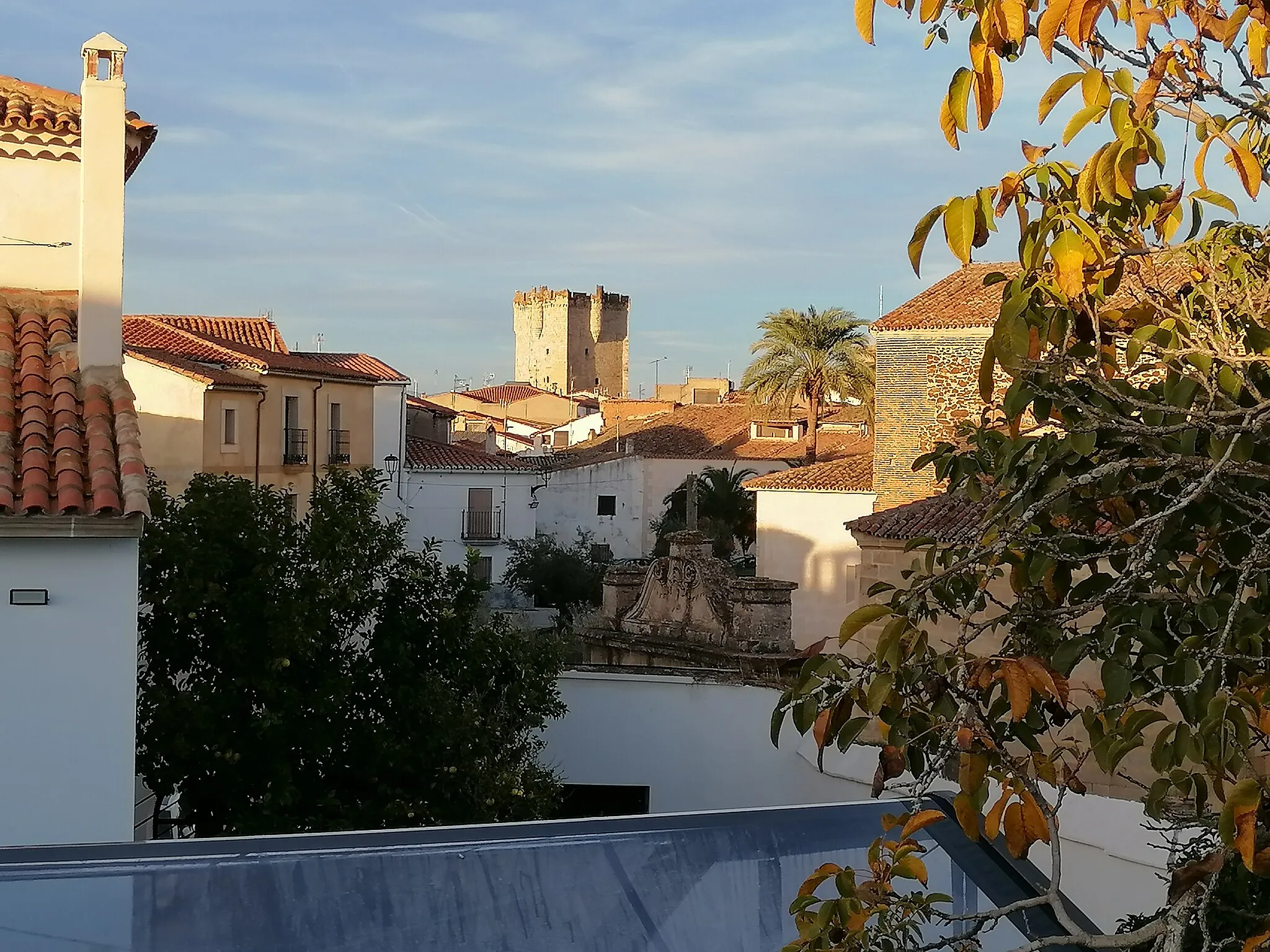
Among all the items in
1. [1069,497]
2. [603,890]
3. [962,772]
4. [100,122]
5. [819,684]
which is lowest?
[603,890]

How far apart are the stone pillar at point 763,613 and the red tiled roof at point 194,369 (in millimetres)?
9674

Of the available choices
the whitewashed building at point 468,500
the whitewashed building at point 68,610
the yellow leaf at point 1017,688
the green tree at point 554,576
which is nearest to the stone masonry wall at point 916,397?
the green tree at point 554,576

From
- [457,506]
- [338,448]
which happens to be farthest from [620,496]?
[338,448]

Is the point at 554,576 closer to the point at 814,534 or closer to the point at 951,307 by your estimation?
the point at 814,534

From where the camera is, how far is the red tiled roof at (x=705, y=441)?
35781 mm

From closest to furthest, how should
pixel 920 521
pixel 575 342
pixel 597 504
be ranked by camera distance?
pixel 920 521
pixel 597 504
pixel 575 342

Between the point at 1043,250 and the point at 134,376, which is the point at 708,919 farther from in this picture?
the point at 134,376

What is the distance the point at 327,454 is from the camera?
89.9 feet

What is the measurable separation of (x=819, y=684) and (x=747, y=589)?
1326cm

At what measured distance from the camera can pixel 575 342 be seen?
283 ft

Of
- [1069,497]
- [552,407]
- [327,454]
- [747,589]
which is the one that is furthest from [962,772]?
[552,407]

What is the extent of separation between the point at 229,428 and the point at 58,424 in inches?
628

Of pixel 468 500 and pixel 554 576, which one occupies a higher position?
pixel 468 500

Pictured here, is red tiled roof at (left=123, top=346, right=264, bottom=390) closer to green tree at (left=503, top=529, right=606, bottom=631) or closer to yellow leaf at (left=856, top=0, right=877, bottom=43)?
green tree at (left=503, top=529, right=606, bottom=631)
